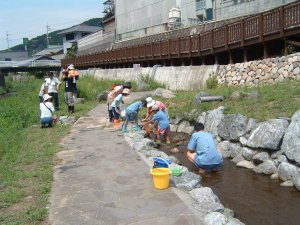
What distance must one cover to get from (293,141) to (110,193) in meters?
4.69

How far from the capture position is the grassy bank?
596 centimetres

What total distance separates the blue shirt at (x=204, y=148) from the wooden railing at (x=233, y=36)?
7642 mm

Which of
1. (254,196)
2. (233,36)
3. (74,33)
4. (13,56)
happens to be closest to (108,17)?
(74,33)

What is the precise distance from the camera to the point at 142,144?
10.1 meters

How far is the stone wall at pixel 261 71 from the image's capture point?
14547 mm

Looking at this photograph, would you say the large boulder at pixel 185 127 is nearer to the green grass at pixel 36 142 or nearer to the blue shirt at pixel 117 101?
the green grass at pixel 36 142

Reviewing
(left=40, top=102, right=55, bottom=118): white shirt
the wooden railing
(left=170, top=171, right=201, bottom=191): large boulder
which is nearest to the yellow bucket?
(left=170, top=171, right=201, bottom=191): large boulder

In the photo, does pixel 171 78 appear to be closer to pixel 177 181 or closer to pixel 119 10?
pixel 177 181

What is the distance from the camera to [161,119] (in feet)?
41.6

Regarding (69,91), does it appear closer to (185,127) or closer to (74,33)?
(185,127)

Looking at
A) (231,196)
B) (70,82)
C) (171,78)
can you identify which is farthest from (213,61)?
(231,196)

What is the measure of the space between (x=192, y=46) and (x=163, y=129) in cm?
1104

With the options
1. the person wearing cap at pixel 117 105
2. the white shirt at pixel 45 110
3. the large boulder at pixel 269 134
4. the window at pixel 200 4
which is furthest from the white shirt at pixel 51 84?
the window at pixel 200 4

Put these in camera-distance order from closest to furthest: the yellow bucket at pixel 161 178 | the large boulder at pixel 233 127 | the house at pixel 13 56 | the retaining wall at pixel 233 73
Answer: the yellow bucket at pixel 161 178 < the large boulder at pixel 233 127 < the retaining wall at pixel 233 73 < the house at pixel 13 56
